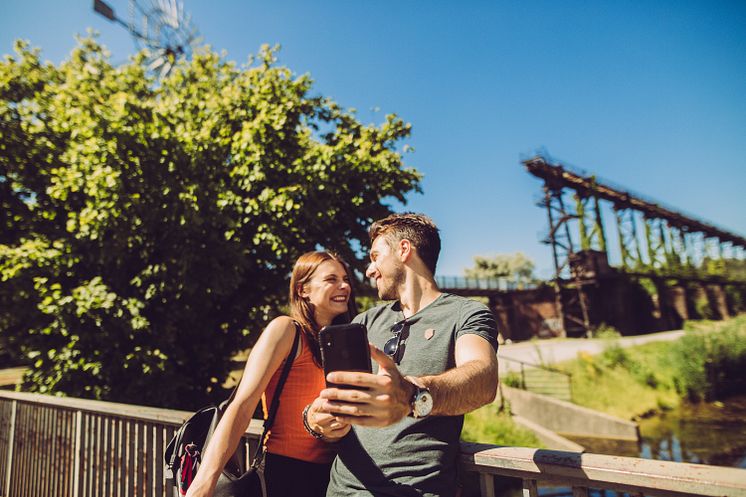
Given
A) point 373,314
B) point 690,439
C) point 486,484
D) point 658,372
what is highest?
point 373,314

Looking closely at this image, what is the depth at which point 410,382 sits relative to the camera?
3.68 feet

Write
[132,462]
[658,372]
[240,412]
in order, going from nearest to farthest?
[240,412]
[132,462]
[658,372]

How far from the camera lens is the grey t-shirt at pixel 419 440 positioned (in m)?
1.58

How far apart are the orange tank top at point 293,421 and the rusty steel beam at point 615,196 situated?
1449 inches

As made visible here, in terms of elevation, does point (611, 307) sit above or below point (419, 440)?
above

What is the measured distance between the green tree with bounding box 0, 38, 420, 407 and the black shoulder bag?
541cm

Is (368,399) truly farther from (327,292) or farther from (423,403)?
(327,292)

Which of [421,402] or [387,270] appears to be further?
[387,270]

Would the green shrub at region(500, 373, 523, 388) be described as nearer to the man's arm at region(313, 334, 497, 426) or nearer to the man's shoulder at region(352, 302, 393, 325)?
the man's shoulder at region(352, 302, 393, 325)

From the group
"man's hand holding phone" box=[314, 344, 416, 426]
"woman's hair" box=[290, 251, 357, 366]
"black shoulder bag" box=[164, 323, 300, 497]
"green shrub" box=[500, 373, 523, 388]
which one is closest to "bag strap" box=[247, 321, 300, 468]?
"black shoulder bag" box=[164, 323, 300, 497]

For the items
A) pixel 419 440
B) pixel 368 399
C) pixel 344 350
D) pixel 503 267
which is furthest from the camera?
pixel 503 267

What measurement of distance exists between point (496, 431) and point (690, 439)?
9220 millimetres

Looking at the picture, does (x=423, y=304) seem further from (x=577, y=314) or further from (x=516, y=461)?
(x=577, y=314)

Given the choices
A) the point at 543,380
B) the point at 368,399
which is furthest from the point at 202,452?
the point at 543,380
